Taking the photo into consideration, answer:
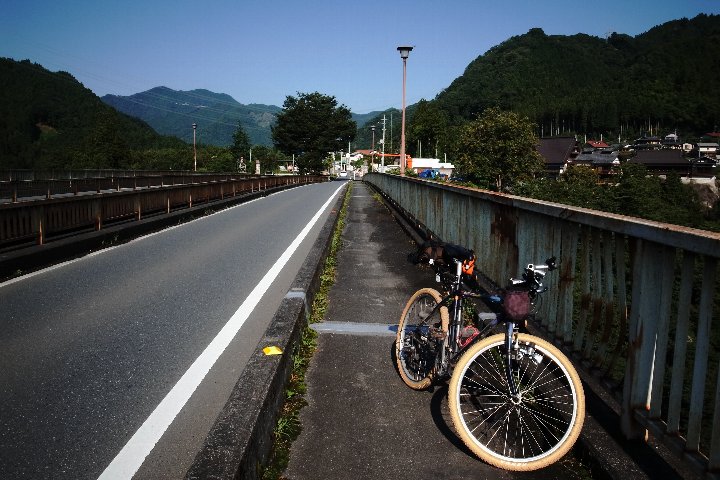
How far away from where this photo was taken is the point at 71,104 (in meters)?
151

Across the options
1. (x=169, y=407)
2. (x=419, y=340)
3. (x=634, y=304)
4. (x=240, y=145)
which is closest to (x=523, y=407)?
(x=634, y=304)

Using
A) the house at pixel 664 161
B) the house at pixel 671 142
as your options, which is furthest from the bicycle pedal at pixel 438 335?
the house at pixel 671 142

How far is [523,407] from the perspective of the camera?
3430 millimetres

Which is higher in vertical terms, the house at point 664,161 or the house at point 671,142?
the house at point 671,142

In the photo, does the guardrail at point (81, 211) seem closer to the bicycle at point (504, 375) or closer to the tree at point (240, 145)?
the bicycle at point (504, 375)

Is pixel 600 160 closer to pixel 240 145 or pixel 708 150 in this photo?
pixel 708 150

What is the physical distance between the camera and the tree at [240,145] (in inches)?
5226

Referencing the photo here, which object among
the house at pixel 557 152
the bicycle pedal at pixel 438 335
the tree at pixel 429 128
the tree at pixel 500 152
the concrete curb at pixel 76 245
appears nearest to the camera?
the bicycle pedal at pixel 438 335

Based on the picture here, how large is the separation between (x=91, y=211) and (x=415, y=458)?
1121cm

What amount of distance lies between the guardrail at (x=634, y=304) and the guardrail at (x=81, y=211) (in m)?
8.58

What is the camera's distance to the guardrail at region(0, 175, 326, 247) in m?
9.29

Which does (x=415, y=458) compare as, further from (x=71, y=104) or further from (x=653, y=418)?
(x=71, y=104)

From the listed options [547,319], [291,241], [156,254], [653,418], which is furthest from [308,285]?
[291,241]

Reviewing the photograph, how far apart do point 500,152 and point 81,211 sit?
269 feet
